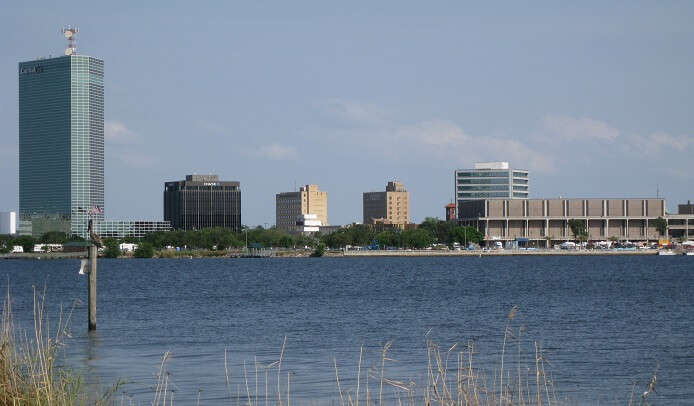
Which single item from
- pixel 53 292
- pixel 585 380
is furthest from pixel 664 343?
pixel 53 292

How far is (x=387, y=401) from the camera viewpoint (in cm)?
2547

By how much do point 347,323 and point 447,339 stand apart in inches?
380

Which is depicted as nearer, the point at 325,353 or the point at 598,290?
the point at 325,353

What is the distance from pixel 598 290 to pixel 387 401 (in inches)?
2504

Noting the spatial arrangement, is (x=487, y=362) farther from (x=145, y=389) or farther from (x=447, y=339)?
(x=145, y=389)

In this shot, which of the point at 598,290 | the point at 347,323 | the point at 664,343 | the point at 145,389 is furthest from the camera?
the point at 598,290

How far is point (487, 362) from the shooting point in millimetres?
33156

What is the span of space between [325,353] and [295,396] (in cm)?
1026

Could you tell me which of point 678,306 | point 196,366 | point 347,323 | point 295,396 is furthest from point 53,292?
point 295,396

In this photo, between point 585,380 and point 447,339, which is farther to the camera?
point 447,339

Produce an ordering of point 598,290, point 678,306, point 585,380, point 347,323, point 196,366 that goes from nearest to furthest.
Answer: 1. point 585,380
2. point 196,366
3. point 347,323
4. point 678,306
5. point 598,290

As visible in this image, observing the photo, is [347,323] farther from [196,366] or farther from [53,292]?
[53,292]

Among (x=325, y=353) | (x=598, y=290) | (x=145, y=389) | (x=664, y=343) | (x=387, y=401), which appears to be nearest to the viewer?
(x=387, y=401)

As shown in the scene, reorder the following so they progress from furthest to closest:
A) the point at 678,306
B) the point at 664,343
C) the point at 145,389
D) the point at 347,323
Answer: the point at 678,306
the point at 347,323
the point at 664,343
the point at 145,389
